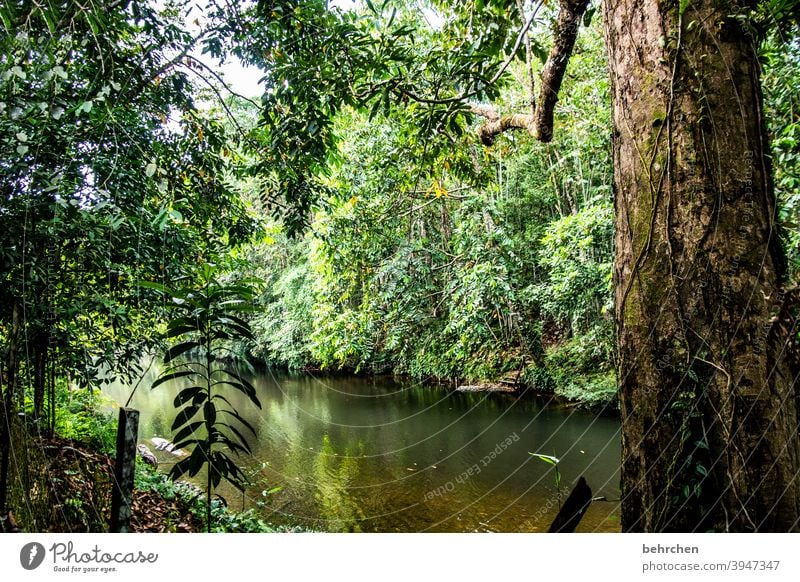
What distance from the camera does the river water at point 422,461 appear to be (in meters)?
3.18

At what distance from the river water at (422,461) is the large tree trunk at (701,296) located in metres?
1.81

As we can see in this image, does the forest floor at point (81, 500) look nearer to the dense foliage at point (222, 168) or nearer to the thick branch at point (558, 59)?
the dense foliage at point (222, 168)

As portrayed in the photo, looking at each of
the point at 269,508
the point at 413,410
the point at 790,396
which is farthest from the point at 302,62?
the point at 413,410

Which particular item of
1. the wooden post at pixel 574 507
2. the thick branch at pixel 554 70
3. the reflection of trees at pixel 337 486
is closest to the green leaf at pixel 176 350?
the wooden post at pixel 574 507

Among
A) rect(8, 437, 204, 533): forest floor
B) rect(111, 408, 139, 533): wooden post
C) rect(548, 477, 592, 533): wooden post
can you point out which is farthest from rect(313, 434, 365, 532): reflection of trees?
rect(111, 408, 139, 533): wooden post

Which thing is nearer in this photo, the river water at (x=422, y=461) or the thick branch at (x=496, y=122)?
the thick branch at (x=496, y=122)

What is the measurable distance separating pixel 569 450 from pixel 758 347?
3.71 m

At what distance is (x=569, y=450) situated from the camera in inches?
158

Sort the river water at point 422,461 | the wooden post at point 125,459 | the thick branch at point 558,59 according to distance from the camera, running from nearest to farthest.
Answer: the wooden post at point 125,459 < the thick branch at point 558,59 < the river water at point 422,461

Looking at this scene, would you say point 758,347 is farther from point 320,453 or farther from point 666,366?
point 320,453

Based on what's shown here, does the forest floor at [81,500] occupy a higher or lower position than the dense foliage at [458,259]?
lower

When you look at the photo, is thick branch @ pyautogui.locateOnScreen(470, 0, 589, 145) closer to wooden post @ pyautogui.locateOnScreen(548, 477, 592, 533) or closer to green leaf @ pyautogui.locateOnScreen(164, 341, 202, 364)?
wooden post @ pyautogui.locateOnScreen(548, 477, 592, 533)

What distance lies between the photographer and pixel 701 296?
0.81 meters

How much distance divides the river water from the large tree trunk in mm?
1808
